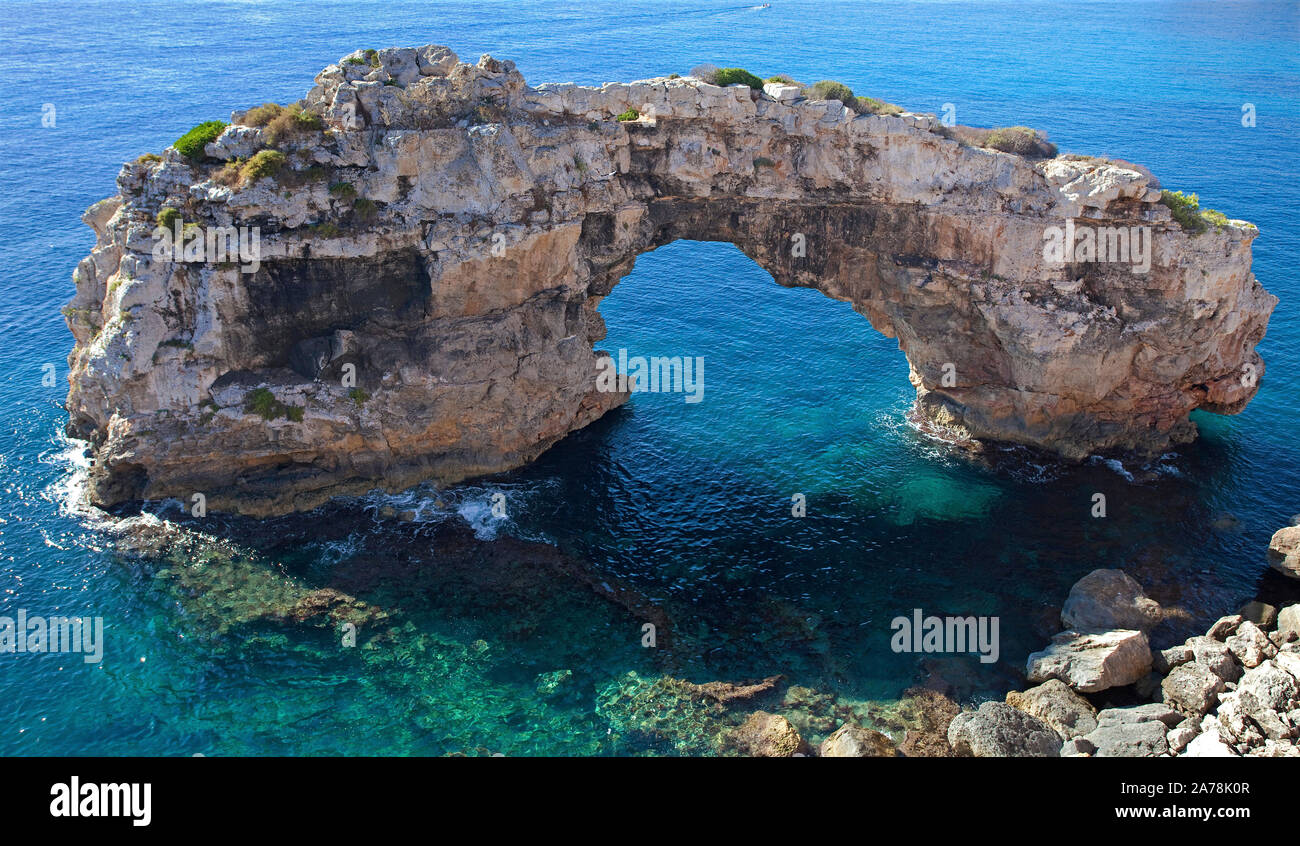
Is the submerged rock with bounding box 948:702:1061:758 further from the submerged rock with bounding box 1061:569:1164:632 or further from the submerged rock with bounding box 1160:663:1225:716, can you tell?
the submerged rock with bounding box 1061:569:1164:632

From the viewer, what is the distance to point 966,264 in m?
46.3

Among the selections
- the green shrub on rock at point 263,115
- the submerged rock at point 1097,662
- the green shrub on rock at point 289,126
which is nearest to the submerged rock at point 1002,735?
the submerged rock at point 1097,662

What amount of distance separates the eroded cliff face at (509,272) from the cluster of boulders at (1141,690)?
13.2 m

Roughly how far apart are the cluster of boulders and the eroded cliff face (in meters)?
13.2

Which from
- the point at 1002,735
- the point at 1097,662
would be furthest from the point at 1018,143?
the point at 1002,735

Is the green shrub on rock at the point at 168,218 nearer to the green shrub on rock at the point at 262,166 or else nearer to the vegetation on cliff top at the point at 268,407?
the green shrub on rock at the point at 262,166

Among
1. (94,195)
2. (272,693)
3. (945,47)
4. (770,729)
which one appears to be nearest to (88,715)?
(272,693)

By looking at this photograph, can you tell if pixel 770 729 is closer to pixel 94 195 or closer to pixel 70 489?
pixel 70 489

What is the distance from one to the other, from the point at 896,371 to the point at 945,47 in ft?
309

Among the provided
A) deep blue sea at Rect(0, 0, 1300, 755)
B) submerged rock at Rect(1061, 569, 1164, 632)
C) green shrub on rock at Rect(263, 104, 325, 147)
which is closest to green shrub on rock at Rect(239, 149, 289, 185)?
green shrub on rock at Rect(263, 104, 325, 147)

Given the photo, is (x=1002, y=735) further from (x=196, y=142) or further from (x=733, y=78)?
(x=196, y=142)

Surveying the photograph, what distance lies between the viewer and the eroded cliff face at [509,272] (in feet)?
137

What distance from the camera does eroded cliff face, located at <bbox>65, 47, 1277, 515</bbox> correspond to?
41.6m

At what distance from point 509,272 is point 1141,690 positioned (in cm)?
3282
